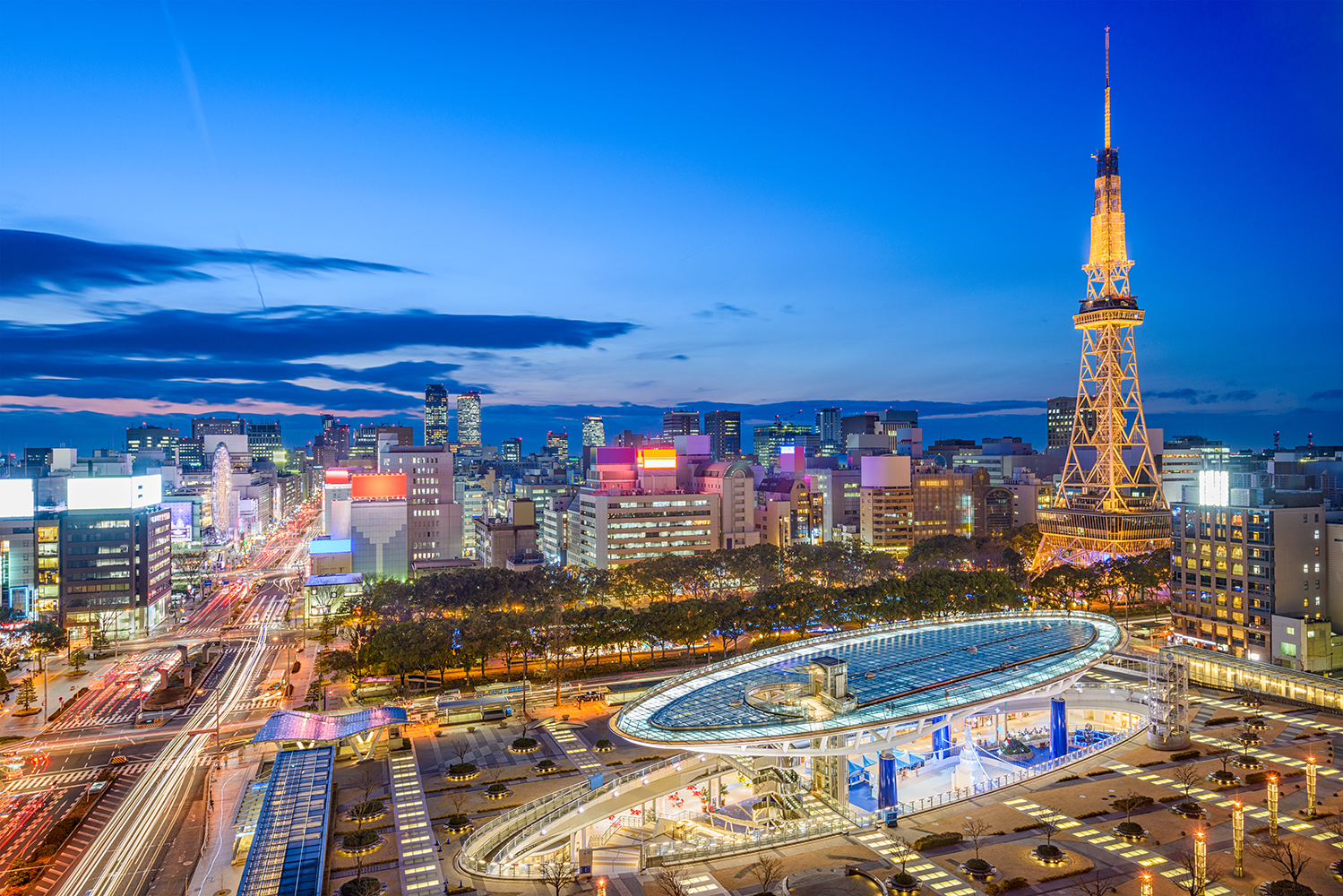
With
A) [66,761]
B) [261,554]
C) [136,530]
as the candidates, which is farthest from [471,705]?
[261,554]

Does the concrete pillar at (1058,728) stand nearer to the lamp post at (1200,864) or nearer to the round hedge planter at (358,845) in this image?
the lamp post at (1200,864)

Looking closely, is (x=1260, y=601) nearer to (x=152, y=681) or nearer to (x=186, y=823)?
(x=186, y=823)

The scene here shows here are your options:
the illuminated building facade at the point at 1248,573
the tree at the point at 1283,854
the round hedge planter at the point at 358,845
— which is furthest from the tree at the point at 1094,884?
the illuminated building facade at the point at 1248,573

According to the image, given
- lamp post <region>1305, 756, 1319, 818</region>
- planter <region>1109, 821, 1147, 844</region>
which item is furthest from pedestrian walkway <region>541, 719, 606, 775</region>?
lamp post <region>1305, 756, 1319, 818</region>

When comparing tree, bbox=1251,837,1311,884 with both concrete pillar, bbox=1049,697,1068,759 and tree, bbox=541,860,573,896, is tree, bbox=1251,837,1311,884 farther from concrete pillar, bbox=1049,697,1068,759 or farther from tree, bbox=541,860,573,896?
tree, bbox=541,860,573,896

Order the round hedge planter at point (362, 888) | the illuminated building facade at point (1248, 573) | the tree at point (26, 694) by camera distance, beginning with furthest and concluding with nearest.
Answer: the illuminated building facade at point (1248, 573)
the tree at point (26, 694)
the round hedge planter at point (362, 888)

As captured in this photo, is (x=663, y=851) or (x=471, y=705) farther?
(x=471, y=705)

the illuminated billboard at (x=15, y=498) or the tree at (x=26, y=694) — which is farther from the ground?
the illuminated billboard at (x=15, y=498)

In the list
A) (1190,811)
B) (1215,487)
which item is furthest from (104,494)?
(1215,487)
